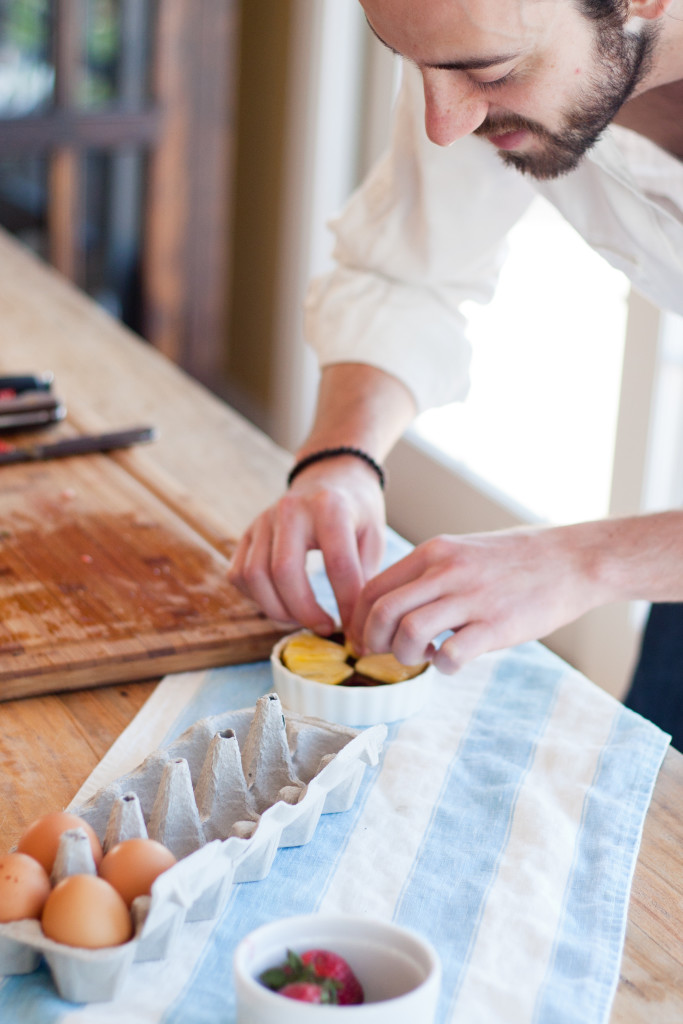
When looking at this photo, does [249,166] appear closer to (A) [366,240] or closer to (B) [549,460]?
(B) [549,460]

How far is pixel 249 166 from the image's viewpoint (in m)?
3.38

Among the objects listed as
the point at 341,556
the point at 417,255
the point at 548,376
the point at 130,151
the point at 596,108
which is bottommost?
the point at 548,376

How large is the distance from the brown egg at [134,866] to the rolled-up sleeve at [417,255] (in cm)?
68

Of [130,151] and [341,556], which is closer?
[341,556]

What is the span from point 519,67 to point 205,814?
534 millimetres

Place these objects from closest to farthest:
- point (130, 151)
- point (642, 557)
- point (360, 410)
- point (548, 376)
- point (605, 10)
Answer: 1. point (605, 10)
2. point (642, 557)
3. point (360, 410)
4. point (548, 376)
5. point (130, 151)

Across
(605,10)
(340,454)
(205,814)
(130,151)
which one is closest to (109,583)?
(340,454)

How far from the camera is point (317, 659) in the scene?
855mm

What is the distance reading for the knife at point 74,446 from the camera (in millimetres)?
1216

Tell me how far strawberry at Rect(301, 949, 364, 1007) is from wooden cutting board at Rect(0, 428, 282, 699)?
0.40 meters

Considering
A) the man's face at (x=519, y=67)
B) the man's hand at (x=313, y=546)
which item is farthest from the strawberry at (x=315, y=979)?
the man's face at (x=519, y=67)

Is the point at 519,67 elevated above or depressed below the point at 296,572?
above

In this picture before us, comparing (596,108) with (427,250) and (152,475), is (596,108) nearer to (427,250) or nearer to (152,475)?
(427,250)

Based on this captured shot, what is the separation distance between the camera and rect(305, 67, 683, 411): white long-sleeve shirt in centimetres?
110
